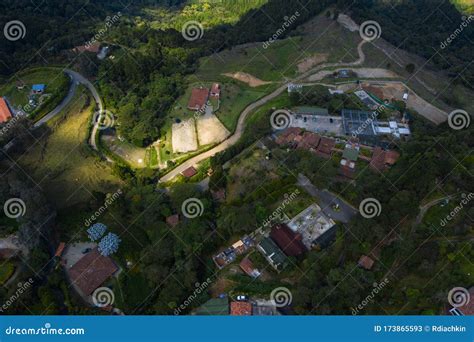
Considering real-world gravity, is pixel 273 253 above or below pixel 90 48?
above

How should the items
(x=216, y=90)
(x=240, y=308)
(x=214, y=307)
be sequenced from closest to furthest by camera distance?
(x=240, y=308), (x=214, y=307), (x=216, y=90)

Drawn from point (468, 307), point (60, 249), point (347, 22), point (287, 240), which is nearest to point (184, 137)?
point (60, 249)

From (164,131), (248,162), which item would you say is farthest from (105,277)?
(164,131)

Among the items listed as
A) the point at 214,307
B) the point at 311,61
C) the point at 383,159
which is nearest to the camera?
the point at 214,307

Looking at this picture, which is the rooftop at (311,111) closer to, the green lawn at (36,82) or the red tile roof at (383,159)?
the red tile roof at (383,159)

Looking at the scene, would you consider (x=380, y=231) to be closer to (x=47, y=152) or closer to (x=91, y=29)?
(x=47, y=152)

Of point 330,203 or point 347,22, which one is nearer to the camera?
point 330,203

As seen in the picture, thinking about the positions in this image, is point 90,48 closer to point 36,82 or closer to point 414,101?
point 36,82

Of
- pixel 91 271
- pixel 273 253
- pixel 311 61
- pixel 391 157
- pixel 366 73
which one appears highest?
pixel 366 73
